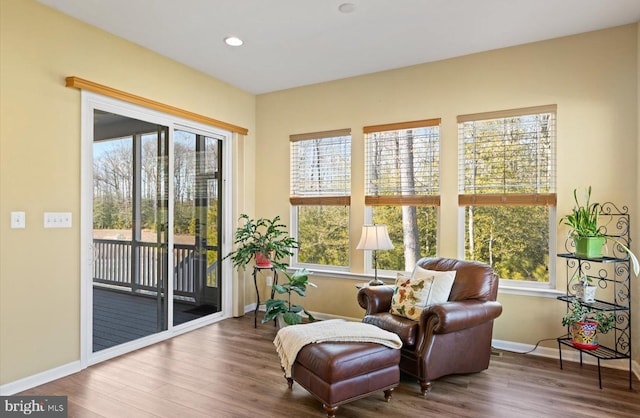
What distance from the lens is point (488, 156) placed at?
380cm

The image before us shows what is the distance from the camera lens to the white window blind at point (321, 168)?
458 centimetres

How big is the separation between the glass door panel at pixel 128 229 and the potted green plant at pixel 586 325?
12.2 feet

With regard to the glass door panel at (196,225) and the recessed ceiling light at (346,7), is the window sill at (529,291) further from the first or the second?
the glass door panel at (196,225)

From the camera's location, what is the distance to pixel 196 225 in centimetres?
439

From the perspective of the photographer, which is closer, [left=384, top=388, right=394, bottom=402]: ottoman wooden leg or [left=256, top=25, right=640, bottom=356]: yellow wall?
[left=384, top=388, right=394, bottom=402]: ottoman wooden leg

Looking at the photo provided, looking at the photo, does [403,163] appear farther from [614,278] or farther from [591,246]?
[614,278]

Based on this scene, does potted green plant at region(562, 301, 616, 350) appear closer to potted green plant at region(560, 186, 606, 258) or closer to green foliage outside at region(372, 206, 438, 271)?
potted green plant at region(560, 186, 606, 258)

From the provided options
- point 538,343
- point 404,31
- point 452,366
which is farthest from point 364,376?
point 404,31

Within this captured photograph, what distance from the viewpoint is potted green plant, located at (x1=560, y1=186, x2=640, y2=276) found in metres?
3.04

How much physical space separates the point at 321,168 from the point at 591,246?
110 inches

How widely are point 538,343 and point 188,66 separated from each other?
438cm

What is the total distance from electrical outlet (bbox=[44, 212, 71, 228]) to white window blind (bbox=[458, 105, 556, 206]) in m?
3.49

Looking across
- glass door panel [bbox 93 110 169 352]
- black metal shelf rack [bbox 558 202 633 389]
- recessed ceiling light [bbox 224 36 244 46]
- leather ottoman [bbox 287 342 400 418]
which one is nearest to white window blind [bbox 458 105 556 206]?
black metal shelf rack [bbox 558 202 633 389]

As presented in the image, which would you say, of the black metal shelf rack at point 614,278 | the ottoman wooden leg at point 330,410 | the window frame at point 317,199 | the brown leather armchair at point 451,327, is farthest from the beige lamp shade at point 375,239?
the ottoman wooden leg at point 330,410
